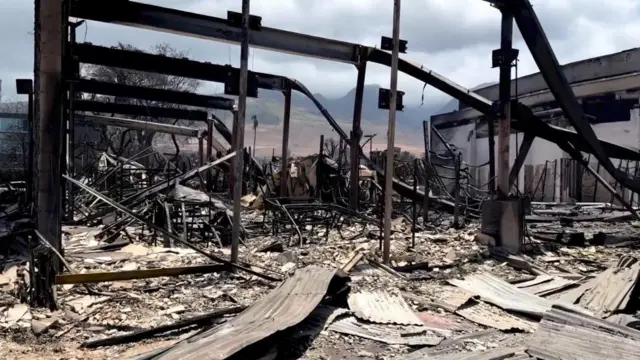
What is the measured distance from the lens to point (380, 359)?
14.4 ft

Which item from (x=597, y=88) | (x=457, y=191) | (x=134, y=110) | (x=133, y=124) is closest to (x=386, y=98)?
(x=457, y=191)

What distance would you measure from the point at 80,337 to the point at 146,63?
7.85m

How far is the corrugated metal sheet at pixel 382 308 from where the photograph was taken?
5.34 m

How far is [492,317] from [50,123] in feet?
18.7

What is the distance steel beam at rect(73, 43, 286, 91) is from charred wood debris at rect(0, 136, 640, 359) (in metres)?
2.46

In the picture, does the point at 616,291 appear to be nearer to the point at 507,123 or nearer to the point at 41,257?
the point at 507,123

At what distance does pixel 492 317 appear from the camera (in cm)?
572

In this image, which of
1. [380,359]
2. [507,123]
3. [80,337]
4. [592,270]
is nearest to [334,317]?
[380,359]

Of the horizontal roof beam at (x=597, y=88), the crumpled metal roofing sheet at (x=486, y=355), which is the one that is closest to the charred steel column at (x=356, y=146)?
the crumpled metal roofing sheet at (x=486, y=355)

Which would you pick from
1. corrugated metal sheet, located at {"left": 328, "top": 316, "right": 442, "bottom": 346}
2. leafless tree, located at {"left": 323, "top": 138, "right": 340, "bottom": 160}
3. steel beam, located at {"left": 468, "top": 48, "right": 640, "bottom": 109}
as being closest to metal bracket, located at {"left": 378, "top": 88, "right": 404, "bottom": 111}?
corrugated metal sheet, located at {"left": 328, "top": 316, "right": 442, "bottom": 346}

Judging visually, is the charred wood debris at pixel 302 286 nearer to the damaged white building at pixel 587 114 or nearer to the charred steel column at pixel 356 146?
the charred steel column at pixel 356 146

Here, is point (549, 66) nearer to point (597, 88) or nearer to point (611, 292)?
point (611, 292)

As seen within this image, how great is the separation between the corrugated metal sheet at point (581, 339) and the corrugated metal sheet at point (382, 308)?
1.24 meters

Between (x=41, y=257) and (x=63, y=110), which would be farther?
(x=63, y=110)
